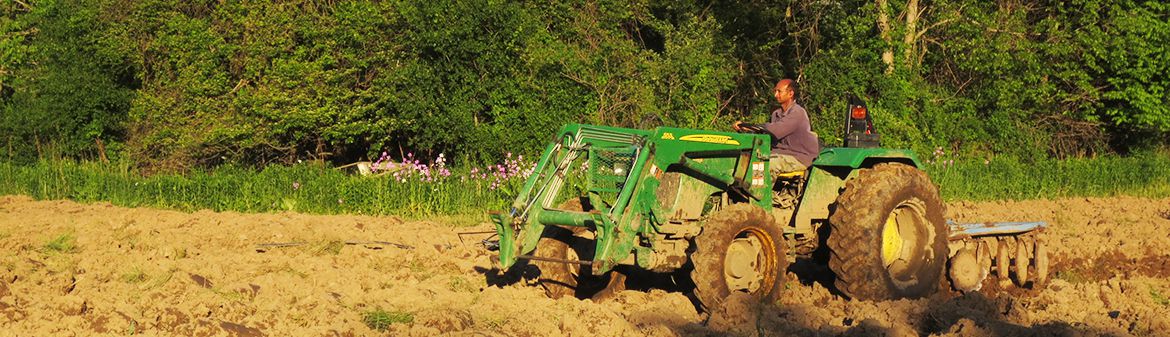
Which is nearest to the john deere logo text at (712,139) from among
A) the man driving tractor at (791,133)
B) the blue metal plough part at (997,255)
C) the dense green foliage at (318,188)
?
the man driving tractor at (791,133)

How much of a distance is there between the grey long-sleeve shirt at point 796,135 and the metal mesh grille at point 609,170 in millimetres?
1469

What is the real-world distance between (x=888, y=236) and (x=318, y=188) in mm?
8455

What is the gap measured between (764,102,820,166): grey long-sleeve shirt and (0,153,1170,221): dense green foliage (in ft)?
15.7

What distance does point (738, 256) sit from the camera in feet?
28.3

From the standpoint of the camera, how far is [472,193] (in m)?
15.9

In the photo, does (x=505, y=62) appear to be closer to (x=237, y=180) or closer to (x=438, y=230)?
(x=237, y=180)

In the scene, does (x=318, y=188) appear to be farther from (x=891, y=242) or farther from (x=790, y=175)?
(x=891, y=242)

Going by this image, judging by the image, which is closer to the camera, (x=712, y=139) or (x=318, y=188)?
(x=712, y=139)

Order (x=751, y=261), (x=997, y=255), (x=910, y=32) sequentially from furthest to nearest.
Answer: (x=910, y=32) < (x=997, y=255) < (x=751, y=261)

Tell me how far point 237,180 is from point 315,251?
6080 mm

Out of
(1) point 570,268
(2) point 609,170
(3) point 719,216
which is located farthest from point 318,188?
(3) point 719,216

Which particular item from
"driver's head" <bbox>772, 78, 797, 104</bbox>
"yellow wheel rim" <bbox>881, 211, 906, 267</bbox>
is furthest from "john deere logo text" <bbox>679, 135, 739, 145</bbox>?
"yellow wheel rim" <bbox>881, 211, 906, 267</bbox>

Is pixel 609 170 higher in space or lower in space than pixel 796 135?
lower

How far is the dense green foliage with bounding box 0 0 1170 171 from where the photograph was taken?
19.3 m
